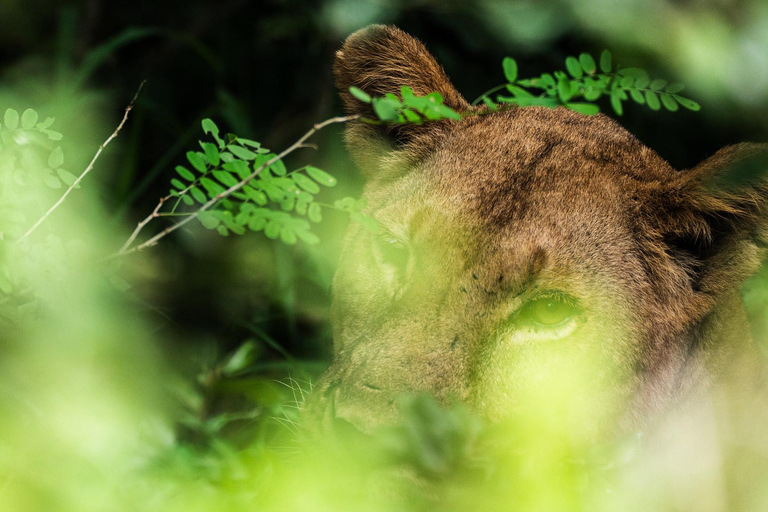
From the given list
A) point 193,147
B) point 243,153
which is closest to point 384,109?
point 243,153

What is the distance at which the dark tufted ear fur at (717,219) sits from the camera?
2.31 m

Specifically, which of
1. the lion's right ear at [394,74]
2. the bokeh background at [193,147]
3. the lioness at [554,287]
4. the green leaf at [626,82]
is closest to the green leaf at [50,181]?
the bokeh background at [193,147]

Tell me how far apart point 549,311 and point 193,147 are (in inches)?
92.3

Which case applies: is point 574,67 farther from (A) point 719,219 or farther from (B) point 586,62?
(A) point 719,219

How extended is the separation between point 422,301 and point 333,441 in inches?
23.5

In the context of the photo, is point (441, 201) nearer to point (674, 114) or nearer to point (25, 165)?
point (25, 165)

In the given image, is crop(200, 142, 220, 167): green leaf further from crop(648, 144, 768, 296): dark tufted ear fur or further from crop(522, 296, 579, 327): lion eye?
crop(648, 144, 768, 296): dark tufted ear fur

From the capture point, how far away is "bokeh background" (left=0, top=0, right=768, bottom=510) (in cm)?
197

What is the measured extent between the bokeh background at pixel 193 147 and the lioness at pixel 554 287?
383 millimetres

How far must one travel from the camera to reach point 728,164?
2283 millimetres

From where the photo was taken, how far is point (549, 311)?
241cm

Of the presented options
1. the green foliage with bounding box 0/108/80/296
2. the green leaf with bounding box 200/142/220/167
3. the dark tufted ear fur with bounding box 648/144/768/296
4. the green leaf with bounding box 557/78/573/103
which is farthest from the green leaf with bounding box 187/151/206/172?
the dark tufted ear fur with bounding box 648/144/768/296

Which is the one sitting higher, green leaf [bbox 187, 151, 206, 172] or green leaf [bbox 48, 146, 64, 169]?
green leaf [bbox 187, 151, 206, 172]

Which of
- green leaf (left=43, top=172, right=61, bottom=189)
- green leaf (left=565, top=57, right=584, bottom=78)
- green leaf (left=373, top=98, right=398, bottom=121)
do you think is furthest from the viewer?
green leaf (left=565, top=57, right=584, bottom=78)
